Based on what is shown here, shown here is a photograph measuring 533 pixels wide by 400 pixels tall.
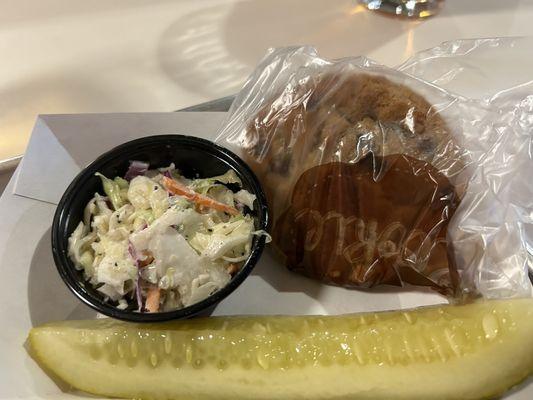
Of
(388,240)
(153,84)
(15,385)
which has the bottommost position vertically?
(15,385)

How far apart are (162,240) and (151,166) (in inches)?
9.5

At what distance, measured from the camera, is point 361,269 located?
110 cm

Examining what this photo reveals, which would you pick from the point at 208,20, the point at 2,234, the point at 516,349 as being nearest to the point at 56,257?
the point at 2,234

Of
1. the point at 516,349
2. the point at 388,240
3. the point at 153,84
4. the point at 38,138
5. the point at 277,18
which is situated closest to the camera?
the point at 516,349

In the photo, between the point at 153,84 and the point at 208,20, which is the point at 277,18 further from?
the point at 153,84

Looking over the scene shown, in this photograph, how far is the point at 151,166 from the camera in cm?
116

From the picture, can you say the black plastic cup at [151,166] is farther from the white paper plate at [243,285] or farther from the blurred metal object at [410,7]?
the blurred metal object at [410,7]

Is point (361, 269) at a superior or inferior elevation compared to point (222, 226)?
inferior

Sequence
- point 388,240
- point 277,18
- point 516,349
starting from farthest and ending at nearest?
point 277,18, point 388,240, point 516,349

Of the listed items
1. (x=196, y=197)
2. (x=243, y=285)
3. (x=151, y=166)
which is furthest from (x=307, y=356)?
(x=151, y=166)

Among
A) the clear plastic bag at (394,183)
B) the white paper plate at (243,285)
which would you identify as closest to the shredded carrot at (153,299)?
the white paper plate at (243,285)

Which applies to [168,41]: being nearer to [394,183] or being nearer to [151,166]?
[151,166]

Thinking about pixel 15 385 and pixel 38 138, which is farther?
pixel 38 138

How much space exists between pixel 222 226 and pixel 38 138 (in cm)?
49
